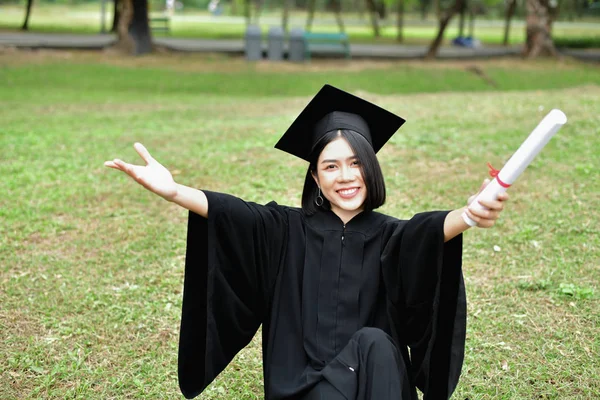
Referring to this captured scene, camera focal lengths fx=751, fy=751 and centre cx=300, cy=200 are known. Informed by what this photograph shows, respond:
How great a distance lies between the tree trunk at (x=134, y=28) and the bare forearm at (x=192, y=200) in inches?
829

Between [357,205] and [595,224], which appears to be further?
[595,224]

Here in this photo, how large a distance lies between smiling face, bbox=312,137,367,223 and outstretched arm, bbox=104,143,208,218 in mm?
566

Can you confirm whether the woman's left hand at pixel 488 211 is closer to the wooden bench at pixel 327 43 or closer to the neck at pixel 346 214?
the neck at pixel 346 214

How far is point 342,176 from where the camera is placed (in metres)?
3.38

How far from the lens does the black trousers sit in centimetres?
302

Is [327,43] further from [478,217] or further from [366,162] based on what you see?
[478,217]

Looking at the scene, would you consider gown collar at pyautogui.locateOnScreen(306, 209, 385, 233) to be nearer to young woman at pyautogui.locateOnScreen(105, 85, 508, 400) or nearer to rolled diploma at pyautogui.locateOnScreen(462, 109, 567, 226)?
young woman at pyautogui.locateOnScreen(105, 85, 508, 400)

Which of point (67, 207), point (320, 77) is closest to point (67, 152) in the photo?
point (67, 207)

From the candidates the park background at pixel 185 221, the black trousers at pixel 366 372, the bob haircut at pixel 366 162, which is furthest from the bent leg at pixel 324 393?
the park background at pixel 185 221

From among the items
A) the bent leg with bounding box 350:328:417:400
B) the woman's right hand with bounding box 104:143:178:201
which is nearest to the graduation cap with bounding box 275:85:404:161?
the woman's right hand with bounding box 104:143:178:201

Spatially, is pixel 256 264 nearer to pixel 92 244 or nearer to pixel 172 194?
pixel 172 194

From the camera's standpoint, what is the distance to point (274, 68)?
2255 cm

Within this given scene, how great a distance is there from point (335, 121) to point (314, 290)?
2.59 ft

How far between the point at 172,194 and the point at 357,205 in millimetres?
832
